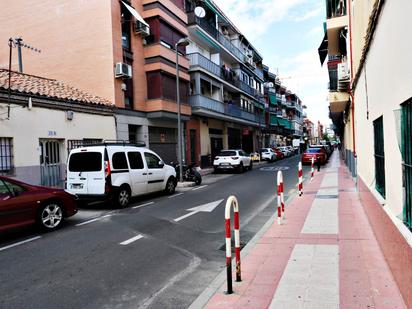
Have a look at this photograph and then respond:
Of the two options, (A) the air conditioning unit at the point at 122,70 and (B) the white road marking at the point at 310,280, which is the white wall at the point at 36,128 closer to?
(A) the air conditioning unit at the point at 122,70

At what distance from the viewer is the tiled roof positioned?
540 inches

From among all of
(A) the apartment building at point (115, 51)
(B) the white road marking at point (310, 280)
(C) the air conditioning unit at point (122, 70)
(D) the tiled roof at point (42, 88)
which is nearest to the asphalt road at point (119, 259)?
(B) the white road marking at point (310, 280)

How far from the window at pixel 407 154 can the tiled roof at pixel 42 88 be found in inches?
508

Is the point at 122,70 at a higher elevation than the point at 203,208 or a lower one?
higher

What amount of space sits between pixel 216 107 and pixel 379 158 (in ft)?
76.6

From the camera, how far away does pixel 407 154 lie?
363 centimetres

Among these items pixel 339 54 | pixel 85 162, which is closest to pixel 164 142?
pixel 339 54

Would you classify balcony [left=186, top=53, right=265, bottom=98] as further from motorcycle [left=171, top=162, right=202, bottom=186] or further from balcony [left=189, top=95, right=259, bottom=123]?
motorcycle [left=171, top=162, right=202, bottom=186]

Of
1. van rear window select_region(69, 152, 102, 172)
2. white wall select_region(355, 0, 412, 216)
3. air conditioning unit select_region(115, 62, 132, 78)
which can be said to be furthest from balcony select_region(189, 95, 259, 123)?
white wall select_region(355, 0, 412, 216)

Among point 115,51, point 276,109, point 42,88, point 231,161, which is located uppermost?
point 276,109

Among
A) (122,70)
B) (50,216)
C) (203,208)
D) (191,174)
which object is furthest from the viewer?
(122,70)

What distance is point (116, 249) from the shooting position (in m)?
6.35

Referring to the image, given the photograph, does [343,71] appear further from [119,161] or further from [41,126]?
[41,126]

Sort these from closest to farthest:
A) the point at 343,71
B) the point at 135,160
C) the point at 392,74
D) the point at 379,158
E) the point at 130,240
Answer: the point at 392,74 < the point at 379,158 < the point at 130,240 < the point at 135,160 < the point at 343,71
